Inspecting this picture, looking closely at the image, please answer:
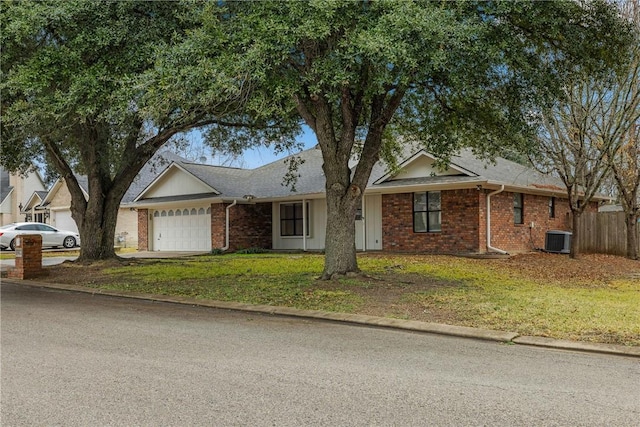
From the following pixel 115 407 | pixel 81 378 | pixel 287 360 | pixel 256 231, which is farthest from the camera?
pixel 256 231

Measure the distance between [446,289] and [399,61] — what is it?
4.52 metres

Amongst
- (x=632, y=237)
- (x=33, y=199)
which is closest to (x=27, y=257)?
(x=632, y=237)

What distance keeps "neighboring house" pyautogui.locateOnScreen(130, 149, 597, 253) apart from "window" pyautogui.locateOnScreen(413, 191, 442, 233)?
0.04m

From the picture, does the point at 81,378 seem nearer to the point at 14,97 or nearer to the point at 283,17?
the point at 283,17

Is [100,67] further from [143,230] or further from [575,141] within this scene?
[143,230]

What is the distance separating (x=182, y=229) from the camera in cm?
2642

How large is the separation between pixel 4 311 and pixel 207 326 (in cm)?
376

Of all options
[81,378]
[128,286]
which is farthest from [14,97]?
[81,378]

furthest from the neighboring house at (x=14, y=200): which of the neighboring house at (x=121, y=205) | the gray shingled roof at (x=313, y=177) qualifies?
the gray shingled roof at (x=313, y=177)

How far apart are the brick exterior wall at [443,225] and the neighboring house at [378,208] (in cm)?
3

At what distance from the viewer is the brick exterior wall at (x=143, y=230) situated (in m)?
27.7

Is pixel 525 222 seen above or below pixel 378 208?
below

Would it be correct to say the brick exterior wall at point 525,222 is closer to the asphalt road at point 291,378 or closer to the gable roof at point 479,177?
the gable roof at point 479,177

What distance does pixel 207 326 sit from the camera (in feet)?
24.7
